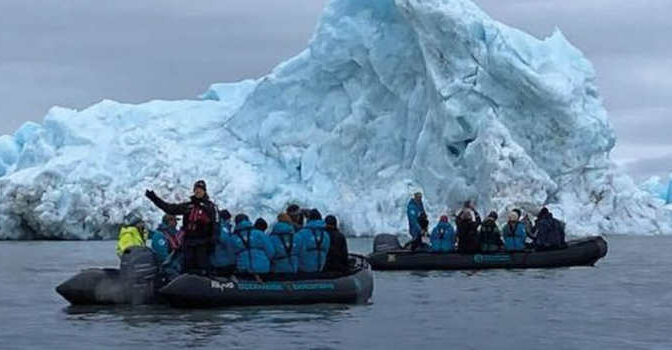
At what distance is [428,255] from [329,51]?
2090 centimetres

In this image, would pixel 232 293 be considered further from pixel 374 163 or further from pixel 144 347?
pixel 374 163

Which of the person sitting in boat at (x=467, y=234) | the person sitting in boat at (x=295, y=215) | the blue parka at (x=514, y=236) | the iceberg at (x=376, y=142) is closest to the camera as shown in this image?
the person sitting in boat at (x=295, y=215)

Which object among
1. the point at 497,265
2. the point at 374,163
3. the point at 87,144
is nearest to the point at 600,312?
the point at 497,265

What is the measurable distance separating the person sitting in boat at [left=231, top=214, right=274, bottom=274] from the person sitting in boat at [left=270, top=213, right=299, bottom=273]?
0.13 m

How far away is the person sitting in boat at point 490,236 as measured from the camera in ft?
69.5

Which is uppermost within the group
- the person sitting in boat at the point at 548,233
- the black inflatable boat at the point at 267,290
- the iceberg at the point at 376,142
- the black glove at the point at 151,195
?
the iceberg at the point at 376,142

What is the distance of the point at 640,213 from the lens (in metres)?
42.0

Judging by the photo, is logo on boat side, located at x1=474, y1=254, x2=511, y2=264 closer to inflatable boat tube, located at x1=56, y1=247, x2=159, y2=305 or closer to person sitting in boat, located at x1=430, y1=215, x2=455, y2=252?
person sitting in boat, located at x1=430, y1=215, x2=455, y2=252

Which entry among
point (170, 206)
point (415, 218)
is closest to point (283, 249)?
point (170, 206)

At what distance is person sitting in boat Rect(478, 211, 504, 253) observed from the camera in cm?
2117

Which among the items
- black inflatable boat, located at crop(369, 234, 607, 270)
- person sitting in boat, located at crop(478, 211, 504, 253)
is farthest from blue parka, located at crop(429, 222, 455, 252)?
person sitting in boat, located at crop(478, 211, 504, 253)

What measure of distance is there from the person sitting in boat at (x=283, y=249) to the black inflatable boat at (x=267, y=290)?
15cm

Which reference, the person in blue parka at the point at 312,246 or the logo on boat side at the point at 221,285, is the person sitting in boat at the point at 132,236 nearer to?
the logo on boat side at the point at 221,285

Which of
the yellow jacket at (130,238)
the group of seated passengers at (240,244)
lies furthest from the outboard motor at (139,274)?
the yellow jacket at (130,238)
